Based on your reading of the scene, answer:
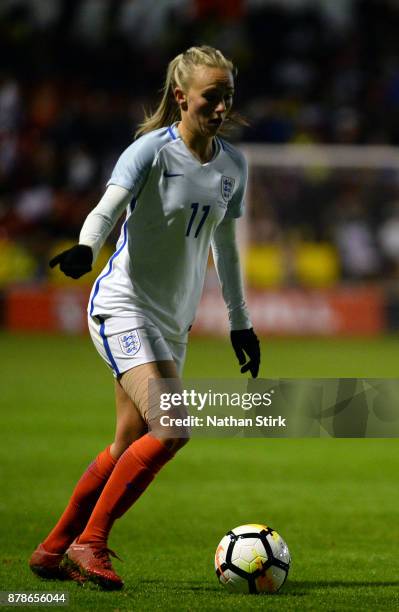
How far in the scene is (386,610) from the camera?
184 inches

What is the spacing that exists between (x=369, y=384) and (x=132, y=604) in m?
1.23

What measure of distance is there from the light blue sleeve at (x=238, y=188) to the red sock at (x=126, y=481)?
1042 millimetres

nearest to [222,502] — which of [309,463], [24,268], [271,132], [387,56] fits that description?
[309,463]

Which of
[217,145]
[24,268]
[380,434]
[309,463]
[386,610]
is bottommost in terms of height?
[24,268]

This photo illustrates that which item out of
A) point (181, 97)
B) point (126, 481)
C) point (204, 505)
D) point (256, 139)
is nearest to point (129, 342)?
point (126, 481)

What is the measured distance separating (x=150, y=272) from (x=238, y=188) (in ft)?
1.74

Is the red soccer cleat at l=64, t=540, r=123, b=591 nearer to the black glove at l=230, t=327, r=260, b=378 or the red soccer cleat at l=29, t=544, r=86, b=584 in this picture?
the red soccer cleat at l=29, t=544, r=86, b=584

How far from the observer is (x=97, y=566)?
4934 mm

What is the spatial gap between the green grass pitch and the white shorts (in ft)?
3.05

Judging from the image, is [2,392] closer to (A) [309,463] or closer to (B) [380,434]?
(A) [309,463]

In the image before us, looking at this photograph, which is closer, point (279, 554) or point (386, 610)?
point (386, 610)

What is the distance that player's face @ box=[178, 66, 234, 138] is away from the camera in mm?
4887

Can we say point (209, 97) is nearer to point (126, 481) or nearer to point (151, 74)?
point (126, 481)

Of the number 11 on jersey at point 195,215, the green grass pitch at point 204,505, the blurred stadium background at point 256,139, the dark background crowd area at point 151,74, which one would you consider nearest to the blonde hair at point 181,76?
the number 11 on jersey at point 195,215
